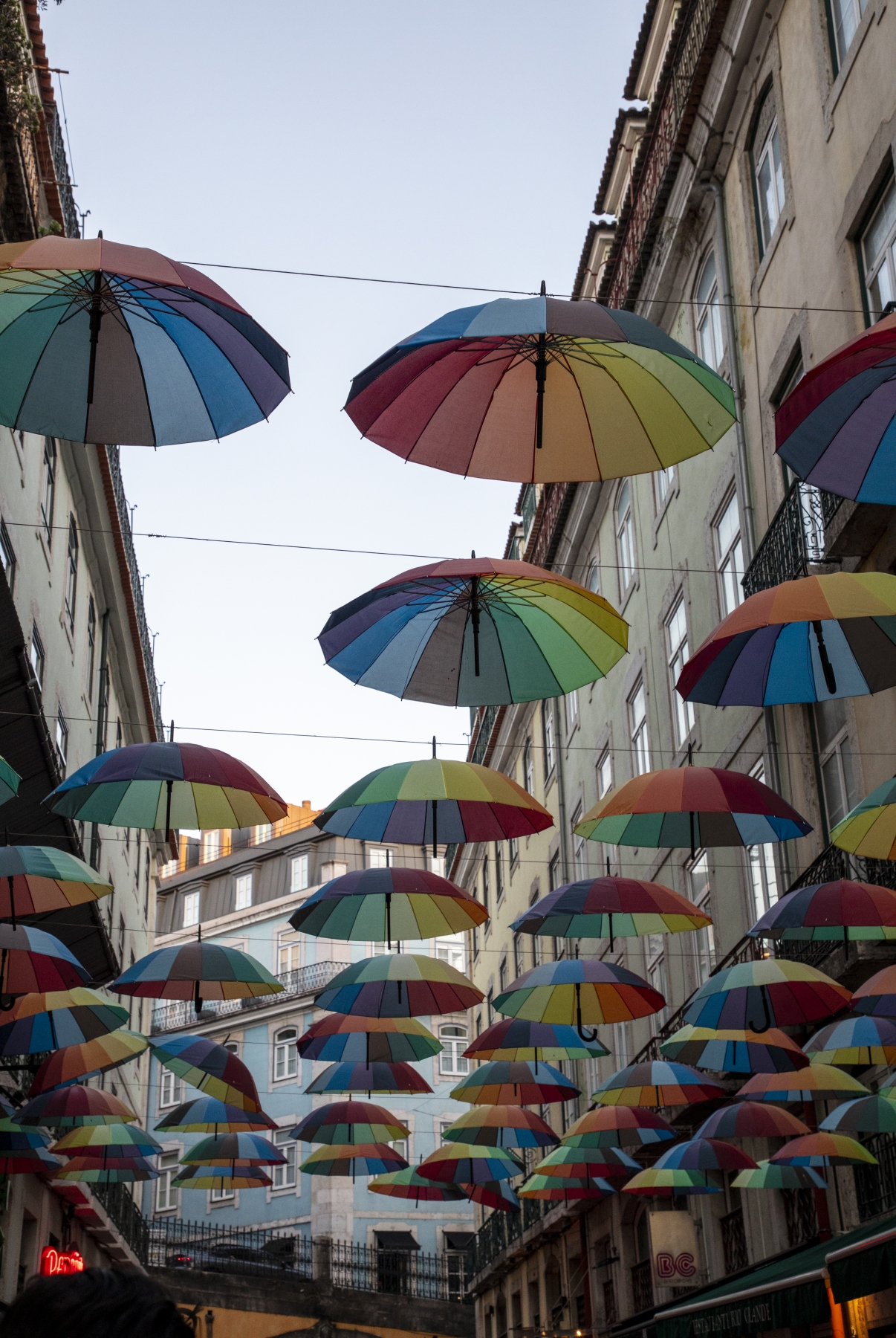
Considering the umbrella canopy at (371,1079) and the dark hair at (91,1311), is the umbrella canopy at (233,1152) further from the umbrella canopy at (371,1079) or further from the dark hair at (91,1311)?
the dark hair at (91,1311)

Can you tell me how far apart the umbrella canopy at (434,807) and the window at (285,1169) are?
42508 millimetres

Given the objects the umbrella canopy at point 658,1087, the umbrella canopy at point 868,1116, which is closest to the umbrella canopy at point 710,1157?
the umbrella canopy at point 658,1087

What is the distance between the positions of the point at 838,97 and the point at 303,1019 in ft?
149

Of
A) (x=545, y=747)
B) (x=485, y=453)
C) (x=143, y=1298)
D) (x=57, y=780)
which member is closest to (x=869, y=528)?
(x=485, y=453)

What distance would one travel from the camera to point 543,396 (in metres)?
8.66

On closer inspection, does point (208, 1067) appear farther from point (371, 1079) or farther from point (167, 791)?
point (167, 791)

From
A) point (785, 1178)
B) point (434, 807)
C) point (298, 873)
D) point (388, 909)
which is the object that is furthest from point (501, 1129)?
point (298, 873)

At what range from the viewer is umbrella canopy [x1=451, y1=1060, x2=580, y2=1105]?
19.2 m

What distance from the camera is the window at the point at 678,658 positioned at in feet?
76.2

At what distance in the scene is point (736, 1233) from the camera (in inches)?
839

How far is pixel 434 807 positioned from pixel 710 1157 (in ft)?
21.7

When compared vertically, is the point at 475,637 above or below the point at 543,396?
below

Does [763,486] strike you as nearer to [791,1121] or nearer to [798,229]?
[798,229]

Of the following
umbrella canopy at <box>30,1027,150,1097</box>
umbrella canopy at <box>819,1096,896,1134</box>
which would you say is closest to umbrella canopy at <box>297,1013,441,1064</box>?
umbrella canopy at <box>30,1027,150,1097</box>
